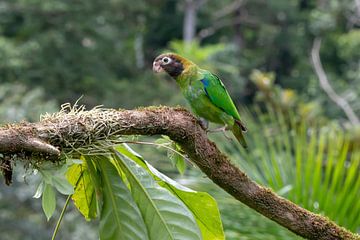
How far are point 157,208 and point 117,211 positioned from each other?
9 centimetres

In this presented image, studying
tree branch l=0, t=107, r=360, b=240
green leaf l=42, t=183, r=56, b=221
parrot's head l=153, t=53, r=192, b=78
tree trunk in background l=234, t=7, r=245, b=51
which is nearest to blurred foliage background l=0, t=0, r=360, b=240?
tree trunk in background l=234, t=7, r=245, b=51

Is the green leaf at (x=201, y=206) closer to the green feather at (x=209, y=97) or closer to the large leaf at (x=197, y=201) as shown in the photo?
the large leaf at (x=197, y=201)

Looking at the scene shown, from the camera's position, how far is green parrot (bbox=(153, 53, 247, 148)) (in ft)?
6.84

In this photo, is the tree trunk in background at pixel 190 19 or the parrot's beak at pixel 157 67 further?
the tree trunk in background at pixel 190 19

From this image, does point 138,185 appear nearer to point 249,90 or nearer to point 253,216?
point 253,216

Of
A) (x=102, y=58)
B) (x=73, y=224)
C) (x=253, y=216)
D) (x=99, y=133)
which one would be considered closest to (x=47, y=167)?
(x=99, y=133)

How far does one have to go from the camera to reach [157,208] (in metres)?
1.46

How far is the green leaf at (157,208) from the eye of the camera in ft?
4.75

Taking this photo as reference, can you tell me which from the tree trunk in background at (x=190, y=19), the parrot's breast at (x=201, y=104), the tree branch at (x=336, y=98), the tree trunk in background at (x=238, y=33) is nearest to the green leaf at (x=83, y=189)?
the parrot's breast at (x=201, y=104)

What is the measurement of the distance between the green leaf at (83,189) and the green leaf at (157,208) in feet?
0.38

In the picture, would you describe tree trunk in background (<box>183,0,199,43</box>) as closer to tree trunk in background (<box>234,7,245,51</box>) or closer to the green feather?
tree trunk in background (<box>234,7,245,51</box>)

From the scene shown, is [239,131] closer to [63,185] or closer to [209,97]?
[209,97]

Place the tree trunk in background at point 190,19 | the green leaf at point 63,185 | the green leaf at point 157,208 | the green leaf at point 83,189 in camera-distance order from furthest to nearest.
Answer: the tree trunk in background at point 190,19 < the green leaf at point 83,189 < the green leaf at point 157,208 < the green leaf at point 63,185

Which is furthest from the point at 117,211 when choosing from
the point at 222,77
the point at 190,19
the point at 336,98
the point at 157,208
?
the point at 190,19
